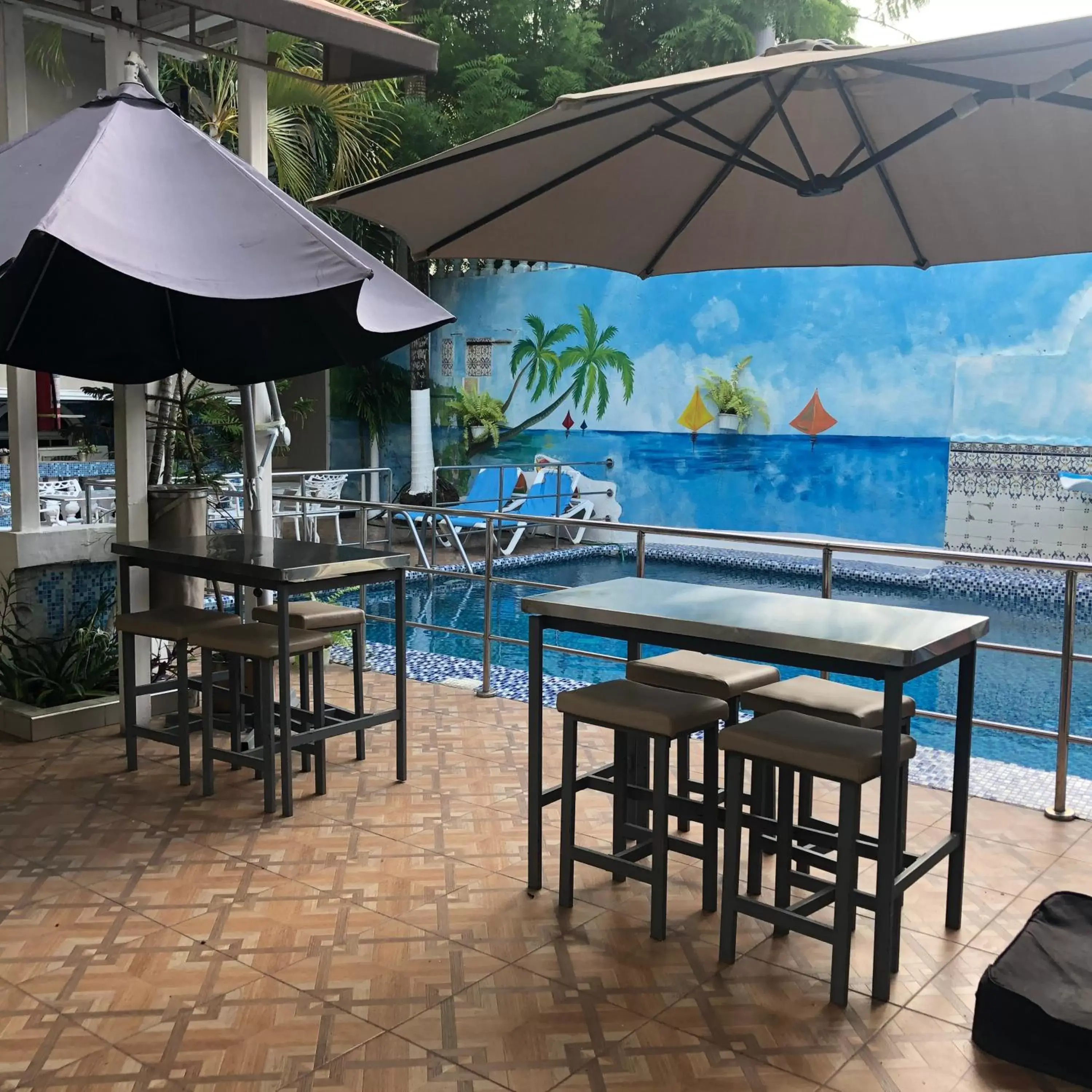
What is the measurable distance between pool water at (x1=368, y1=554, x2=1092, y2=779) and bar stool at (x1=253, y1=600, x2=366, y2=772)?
5.57 feet

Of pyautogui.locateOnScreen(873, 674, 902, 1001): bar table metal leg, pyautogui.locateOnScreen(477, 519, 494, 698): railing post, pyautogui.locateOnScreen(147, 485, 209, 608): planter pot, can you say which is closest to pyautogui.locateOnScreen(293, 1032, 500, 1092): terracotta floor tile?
pyautogui.locateOnScreen(873, 674, 902, 1001): bar table metal leg

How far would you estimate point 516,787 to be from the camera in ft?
13.5

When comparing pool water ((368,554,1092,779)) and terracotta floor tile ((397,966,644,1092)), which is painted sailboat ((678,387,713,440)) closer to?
pool water ((368,554,1092,779))

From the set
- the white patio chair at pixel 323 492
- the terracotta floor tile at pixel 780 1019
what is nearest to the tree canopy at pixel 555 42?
the white patio chair at pixel 323 492

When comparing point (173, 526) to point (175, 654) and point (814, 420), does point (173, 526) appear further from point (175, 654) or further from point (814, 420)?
point (814, 420)

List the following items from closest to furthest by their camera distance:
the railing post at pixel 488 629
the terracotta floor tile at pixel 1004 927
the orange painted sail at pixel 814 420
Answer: the terracotta floor tile at pixel 1004 927 → the railing post at pixel 488 629 → the orange painted sail at pixel 814 420

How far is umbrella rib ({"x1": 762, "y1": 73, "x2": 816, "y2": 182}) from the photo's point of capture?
291cm

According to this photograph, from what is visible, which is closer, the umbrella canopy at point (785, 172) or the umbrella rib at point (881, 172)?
the umbrella canopy at point (785, 172)

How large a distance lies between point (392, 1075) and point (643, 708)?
3.52 feet

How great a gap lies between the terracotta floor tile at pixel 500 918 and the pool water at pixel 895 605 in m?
2.65

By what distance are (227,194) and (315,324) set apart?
3.71 feet

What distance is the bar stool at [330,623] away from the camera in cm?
417

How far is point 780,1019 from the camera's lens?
258cm

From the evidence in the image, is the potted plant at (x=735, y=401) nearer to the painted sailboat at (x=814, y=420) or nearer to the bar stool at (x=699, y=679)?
the painted sailboat at (x=814, y=420)
